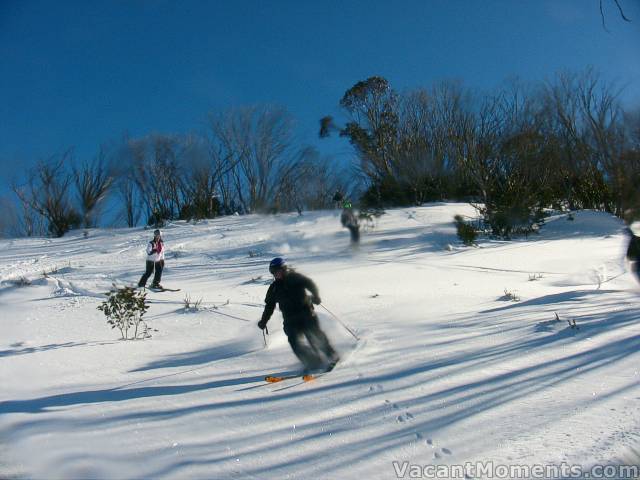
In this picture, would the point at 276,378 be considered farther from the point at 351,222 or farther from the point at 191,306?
the point at 351,222

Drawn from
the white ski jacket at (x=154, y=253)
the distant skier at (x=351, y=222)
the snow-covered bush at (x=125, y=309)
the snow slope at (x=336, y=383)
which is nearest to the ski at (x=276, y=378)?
the snow slope at (x=336, y=383)

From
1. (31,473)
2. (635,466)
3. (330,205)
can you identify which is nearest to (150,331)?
(31,473)

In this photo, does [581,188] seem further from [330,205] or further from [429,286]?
[429,286]

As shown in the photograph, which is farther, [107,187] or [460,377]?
[107,187]

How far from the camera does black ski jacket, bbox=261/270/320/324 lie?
193 inches

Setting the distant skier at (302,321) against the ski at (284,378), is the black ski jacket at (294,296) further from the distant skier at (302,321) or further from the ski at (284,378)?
the ski at (284,378)

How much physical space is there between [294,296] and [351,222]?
10.5m

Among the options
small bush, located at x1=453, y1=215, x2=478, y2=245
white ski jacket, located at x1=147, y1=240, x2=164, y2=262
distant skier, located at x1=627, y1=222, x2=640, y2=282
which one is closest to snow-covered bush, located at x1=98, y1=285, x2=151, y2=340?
white ski jacket, located at x1=147, y1=240, x2=164, y2=262

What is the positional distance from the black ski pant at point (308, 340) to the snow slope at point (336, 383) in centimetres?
26

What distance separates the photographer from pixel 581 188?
65.2 feet

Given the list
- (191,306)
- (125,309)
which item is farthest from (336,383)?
(191,306)

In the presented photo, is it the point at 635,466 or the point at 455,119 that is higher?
the point at 455,119

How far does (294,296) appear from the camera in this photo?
4.92 m

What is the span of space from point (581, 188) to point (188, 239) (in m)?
17.2
